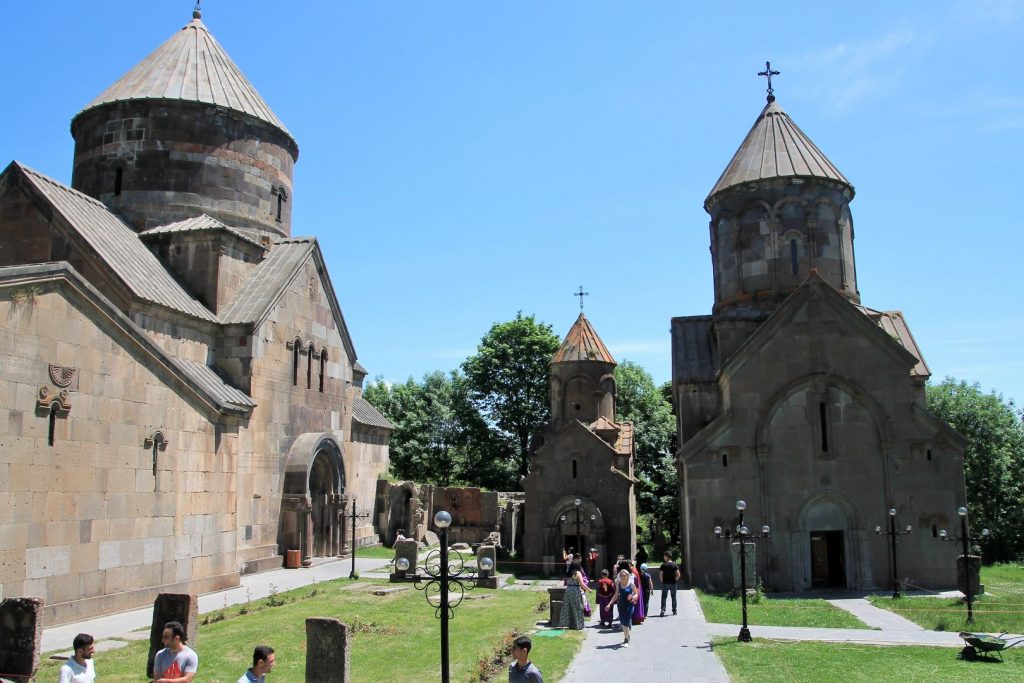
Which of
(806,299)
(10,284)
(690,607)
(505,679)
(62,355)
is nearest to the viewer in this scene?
(505,679)

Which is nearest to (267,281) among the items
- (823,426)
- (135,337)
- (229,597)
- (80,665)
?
(135,337)

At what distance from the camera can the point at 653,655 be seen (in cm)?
996

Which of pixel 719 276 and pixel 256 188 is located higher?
pixel 256 188

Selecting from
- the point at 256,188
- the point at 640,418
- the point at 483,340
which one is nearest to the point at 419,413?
the point at 483,340

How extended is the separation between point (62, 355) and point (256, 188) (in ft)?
33.0

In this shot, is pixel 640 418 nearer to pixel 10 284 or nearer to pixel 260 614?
pixel 260 614

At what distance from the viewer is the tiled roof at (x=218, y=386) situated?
51.2 feet

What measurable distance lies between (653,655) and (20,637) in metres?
7.07

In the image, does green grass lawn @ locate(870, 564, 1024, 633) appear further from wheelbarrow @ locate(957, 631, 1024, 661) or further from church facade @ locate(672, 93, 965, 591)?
wheelbarrow @ locate(957, 631, 1024, 661)

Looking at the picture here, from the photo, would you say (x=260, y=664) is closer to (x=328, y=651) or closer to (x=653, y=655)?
(x=328, y=651)

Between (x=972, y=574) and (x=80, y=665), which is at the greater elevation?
(x=80, y=665)

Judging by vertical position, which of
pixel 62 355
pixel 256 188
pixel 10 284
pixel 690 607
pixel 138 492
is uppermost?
pixel 256 188

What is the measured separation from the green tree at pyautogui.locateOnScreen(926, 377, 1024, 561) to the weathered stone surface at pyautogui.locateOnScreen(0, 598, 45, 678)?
28.1 metres

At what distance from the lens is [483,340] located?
1532 inches
